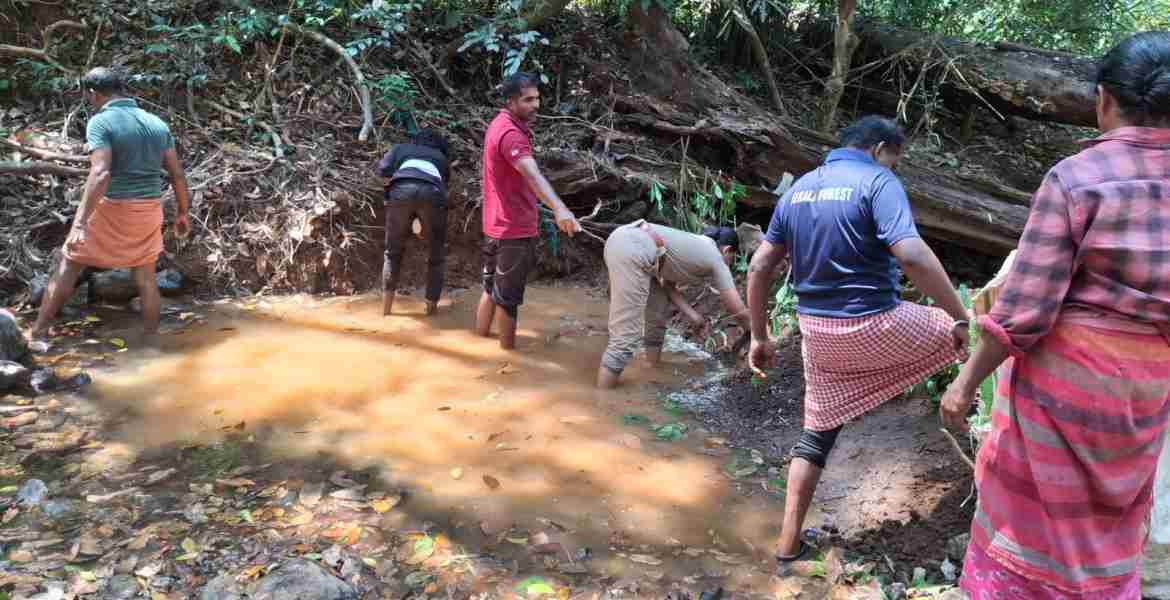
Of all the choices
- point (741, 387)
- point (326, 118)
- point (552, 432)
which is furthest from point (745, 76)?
point (552, 432)

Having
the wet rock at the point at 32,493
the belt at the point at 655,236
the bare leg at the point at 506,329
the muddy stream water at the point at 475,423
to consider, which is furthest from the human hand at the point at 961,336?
the wet rock at the point at 32,493

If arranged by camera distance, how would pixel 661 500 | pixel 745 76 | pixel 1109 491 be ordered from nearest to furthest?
pixel 1109 491 < pixel 661 500 < pixel 745 76

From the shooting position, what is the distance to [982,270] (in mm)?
7312

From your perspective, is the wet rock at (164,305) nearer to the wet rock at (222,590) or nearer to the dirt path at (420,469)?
the dirt path at (420,469)

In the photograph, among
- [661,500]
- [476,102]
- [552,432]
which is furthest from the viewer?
[476,102]

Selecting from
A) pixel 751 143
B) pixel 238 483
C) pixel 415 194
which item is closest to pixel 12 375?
pixel 238 483

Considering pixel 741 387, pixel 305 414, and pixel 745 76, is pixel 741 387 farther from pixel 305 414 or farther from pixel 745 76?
pixel 745 76

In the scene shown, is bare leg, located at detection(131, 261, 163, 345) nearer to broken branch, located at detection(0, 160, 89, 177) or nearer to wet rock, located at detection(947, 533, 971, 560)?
broken branch, located at detection(0, 160, 89, 177)

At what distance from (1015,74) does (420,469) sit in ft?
23.3

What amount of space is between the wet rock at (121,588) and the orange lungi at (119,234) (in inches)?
111

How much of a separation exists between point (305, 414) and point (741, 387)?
8.16ft

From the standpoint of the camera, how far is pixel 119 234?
16.3ft

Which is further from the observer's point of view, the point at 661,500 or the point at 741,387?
the point at 741,387

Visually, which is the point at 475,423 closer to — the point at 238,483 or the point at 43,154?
the point at 238,483
